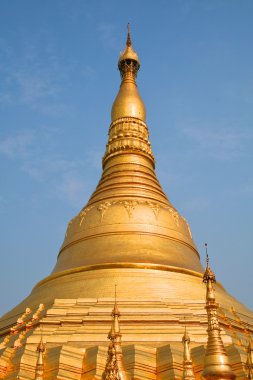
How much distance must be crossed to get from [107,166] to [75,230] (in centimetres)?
378

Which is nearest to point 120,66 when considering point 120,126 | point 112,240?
point 120,126

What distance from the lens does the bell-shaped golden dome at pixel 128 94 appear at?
2288 centimetres

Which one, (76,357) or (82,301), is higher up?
(82,301)

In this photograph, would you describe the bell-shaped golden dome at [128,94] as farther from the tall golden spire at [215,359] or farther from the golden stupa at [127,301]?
the tall golden spire at [215,359]

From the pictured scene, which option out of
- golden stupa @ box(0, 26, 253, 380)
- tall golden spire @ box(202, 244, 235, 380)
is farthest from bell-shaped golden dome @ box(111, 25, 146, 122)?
tall golden spire @ box(202, 244, 235, 380)

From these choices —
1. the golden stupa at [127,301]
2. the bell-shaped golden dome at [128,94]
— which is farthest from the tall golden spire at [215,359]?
the bell-shaped golden dome at [128,94]

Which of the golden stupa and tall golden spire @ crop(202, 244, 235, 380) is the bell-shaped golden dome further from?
tall golden spire @ crop(202, 244, 235, 380)

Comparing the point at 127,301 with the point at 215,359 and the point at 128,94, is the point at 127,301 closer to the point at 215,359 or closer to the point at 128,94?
the point at 215,359

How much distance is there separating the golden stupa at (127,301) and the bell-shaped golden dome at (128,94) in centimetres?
23

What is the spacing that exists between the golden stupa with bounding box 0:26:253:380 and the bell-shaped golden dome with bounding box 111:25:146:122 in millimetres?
228

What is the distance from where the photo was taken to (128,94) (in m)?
23.5

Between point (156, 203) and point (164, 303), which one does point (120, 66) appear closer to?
point (156, 203)

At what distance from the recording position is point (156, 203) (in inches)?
731

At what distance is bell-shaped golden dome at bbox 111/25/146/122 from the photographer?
22.9 m
